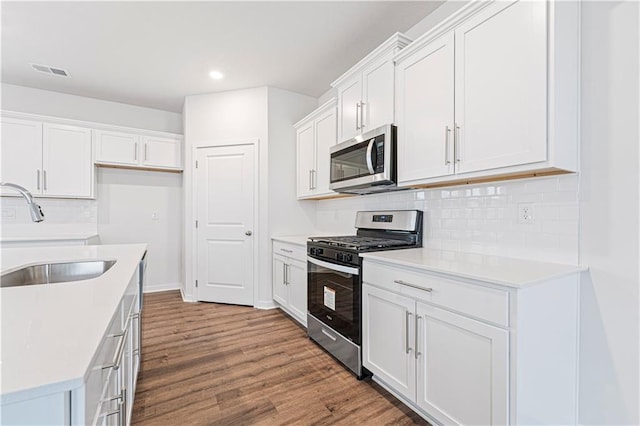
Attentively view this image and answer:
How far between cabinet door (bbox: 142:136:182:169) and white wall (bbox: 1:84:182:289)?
334 mm

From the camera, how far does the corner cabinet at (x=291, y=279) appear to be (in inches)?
119

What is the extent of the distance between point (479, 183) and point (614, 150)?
65 cm

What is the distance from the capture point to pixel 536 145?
4.75 feet

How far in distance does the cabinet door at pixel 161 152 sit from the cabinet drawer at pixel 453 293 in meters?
3.55

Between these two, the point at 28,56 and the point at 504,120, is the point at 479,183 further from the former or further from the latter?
the point at 28,56

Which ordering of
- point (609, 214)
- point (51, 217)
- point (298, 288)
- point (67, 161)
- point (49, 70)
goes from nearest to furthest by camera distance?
point (609, 214)
point (298, 288)
point (49, 70)
point (67, 161)
point (51, 217)

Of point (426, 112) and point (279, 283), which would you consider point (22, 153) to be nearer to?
point (279, 283)

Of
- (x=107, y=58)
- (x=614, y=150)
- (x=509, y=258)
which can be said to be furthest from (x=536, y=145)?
(x=107, y=58)

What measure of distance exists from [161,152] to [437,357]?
417 centimetres

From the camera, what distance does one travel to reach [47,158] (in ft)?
11.8

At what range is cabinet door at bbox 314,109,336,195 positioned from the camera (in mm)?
3107

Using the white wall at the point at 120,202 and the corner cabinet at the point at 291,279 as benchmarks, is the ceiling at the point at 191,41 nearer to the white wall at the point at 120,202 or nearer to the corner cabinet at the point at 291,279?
the white wall at the point at 120,202

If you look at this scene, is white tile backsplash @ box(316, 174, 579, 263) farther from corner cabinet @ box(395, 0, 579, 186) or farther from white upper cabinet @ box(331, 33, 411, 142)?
white upper cabinet @ box(331, 33, 411, 142)

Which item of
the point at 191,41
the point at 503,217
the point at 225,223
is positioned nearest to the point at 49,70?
the point at 191,41
